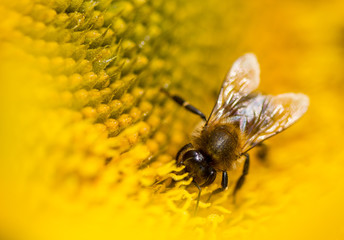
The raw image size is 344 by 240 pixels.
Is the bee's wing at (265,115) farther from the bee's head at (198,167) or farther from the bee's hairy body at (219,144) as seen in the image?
the bee's head at (198,167)

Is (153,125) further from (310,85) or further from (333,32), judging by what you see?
(333,32)

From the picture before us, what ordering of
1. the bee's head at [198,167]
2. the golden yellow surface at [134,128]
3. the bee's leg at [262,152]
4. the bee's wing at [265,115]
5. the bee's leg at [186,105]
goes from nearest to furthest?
the golden yellow surface at [134,128] → the bee's head at [198,167] → the bee's wing at [265,115] → the bee's leg at [186,105] → the bee's leg at [262,152]

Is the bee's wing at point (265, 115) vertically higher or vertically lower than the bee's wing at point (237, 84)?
lower

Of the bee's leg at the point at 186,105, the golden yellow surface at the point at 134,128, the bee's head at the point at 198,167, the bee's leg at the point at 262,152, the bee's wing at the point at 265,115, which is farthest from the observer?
the bee's leg at the point at 262,152

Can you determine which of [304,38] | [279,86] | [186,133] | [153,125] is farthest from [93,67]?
[304,38]

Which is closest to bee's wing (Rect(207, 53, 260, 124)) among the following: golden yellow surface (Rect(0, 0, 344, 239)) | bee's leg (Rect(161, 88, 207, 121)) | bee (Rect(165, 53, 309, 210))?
bee (Rect(165, 53, 309, 210))

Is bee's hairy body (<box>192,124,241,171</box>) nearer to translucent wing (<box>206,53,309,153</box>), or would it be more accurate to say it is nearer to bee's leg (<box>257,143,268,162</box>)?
translucent wing (<box>206,53,309,153</box>)

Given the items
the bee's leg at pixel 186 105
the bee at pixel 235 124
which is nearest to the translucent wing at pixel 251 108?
the bee at pixel 235 124
